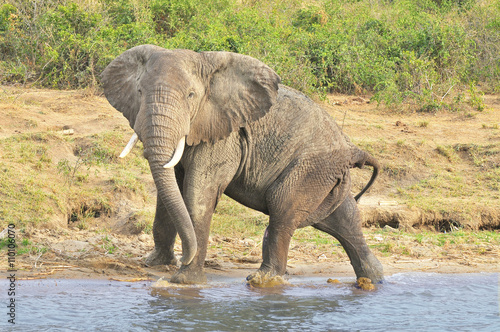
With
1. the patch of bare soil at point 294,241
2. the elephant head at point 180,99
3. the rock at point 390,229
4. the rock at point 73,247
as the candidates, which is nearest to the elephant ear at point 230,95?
the elephant head at point 180,99

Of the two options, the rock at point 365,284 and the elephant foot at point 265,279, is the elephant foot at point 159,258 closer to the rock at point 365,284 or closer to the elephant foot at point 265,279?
the elephant foot at point 265,279

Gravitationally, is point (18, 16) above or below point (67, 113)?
above

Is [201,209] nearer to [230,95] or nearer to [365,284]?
[230,95]

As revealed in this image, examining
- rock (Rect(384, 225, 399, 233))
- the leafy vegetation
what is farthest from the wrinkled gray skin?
the leafy vegetation

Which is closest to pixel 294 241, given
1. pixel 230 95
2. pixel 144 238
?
pixel 144 238

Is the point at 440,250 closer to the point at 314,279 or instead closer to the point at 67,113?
the point at 314,279

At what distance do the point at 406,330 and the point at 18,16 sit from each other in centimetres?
914

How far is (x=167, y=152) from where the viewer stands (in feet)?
15.6

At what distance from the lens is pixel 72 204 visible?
7.55m

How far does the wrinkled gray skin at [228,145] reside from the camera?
4867 mm

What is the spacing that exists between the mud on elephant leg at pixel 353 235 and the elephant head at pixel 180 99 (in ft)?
4.28

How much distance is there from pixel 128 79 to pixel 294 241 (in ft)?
10.1

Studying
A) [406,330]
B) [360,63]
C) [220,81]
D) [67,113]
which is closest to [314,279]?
[406,330]

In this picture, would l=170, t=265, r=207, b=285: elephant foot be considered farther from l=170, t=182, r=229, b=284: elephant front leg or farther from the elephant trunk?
the elephant trunk
